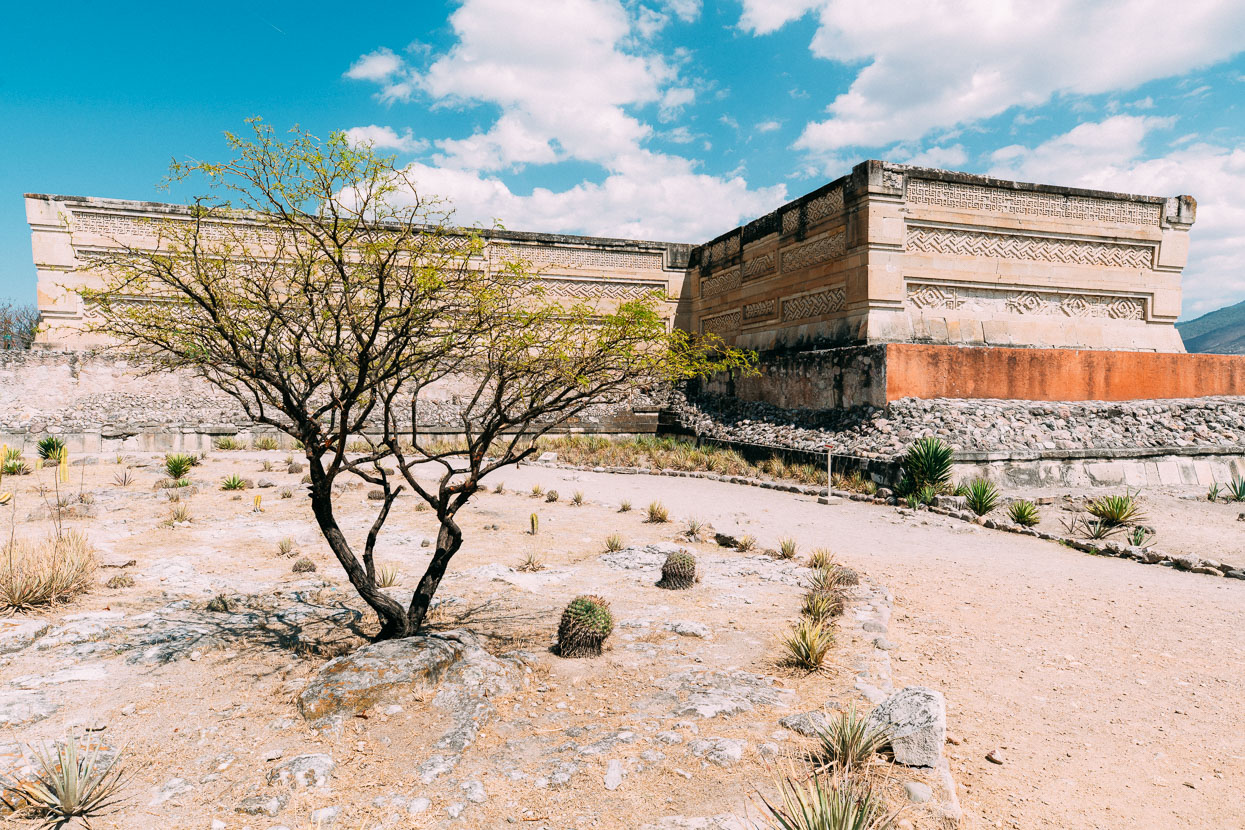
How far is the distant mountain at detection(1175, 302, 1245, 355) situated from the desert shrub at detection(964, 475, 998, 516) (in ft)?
420

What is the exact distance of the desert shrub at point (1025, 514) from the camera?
9.61 m

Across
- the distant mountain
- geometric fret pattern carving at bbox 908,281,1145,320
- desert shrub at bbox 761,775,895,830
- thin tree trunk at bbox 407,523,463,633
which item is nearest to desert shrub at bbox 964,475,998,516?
geometric fret pattern carving at bbox 908,281,1145,320

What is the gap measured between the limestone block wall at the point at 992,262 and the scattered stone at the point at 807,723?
37.0 ft

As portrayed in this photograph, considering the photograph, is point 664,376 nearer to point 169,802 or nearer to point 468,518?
point 169,802

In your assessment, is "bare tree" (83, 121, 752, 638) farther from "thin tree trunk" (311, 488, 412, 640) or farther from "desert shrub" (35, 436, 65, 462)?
"desert shrub" (35, 436, 65, 462)

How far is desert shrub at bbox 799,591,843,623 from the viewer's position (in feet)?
18.2

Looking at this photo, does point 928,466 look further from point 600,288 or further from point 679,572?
point 600,288

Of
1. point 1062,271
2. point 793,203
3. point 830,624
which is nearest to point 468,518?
point 830,624

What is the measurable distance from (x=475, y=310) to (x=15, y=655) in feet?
14.7

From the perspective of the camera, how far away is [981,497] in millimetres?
10273

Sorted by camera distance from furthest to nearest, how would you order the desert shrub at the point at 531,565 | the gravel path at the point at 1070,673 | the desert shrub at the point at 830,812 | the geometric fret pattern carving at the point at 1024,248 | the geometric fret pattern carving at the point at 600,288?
the geometric fret pattern carving at the point at 600,288
the geometric fret pattern carving at the point at 1024,248
the desert shrub at the point at 531,565
the gravel path at the point at 1070,673
the desert shrub at the point at 830,812

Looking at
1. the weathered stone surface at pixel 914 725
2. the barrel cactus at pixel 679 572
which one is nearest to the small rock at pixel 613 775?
the weathered stone surface at pixel 914 725

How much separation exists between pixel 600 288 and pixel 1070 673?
62.3ft

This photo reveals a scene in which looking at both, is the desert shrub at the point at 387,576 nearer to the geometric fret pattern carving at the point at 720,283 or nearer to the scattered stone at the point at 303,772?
the scattered stone at the point at 303,772
